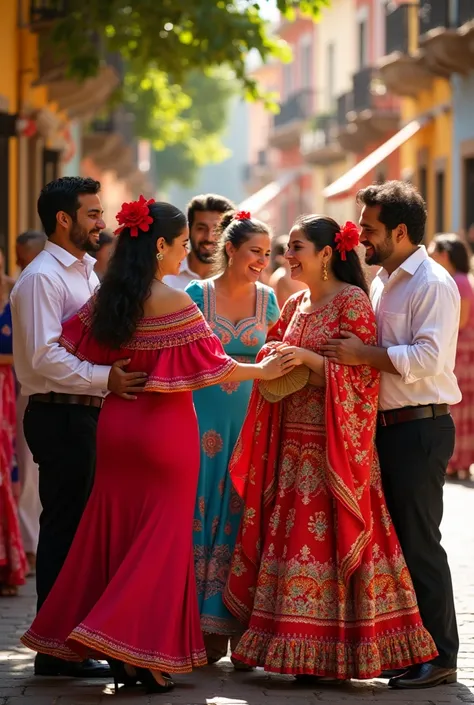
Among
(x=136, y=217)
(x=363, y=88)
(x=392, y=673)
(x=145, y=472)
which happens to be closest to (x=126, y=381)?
(x=145, y=472)

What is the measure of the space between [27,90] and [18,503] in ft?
34.5

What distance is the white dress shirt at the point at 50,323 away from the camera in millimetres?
6770

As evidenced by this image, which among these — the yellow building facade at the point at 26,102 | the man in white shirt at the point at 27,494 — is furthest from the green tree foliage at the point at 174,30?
the man in white shirt at the point at 27,494

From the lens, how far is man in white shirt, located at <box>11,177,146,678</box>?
22.9 feet

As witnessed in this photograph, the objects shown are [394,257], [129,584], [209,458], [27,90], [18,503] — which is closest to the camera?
[129,584]

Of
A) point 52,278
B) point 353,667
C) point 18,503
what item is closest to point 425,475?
point 353,667

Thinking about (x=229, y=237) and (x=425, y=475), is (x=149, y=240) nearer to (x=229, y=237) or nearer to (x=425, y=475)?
(x=229, y=237)

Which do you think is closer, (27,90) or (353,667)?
(353,667)

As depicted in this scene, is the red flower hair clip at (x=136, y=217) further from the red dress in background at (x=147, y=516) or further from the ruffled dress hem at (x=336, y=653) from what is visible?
the ruffled dress hem at (x=336, y=653)

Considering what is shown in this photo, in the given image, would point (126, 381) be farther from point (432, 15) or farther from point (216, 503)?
point (432, 15)

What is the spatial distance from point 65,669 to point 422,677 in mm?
1504

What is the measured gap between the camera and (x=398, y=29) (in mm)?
28578

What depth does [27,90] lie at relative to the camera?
1972cm

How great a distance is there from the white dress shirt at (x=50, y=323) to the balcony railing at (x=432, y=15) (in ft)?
59.5
